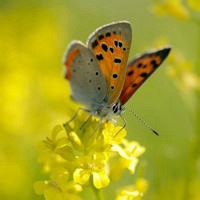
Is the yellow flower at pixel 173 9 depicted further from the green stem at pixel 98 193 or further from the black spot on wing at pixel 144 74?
the green stem at pixel 98 193

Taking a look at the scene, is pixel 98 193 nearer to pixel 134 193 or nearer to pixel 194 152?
pixel 134 193

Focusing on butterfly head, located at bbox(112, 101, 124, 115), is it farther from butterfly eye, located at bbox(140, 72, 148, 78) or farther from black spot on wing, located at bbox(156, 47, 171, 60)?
black spot on wing, located at bbox(156, 47, 171, 60)

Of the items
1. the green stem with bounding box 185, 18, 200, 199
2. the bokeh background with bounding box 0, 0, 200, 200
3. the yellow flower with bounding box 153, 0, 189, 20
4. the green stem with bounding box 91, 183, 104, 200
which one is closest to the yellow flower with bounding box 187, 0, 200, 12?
the bokeh background with bounding box 0, 0, 200, 200

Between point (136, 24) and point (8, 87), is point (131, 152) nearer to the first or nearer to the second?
point (8, 87)

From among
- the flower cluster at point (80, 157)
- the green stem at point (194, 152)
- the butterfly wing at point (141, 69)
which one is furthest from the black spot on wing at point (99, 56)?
the green stem at point (194, 152)

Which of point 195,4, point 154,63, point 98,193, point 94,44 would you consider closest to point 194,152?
point 195,4

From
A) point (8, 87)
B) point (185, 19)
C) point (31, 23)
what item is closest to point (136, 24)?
point (31, 23)
